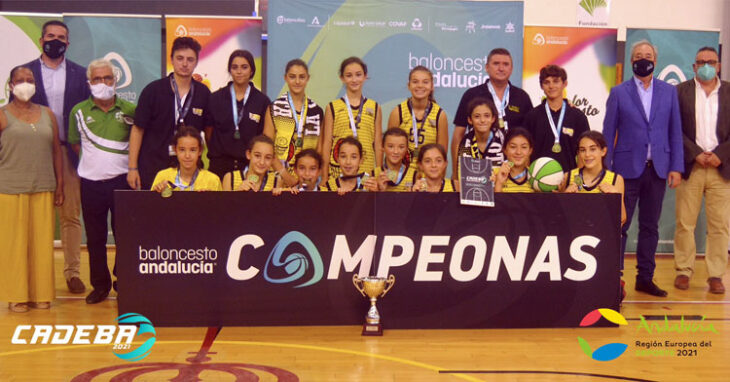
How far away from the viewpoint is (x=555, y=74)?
5.60 metres

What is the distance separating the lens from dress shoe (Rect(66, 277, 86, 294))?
19.7 ft

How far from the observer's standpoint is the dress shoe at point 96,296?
18.2 ft

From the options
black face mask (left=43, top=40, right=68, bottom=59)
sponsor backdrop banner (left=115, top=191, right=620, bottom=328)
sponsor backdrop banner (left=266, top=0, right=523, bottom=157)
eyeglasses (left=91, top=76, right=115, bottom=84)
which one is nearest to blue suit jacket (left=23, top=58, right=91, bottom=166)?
black face mask (left=43, top=40, right=68, bottom=59)

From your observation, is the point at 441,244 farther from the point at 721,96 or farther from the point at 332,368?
the point at 721,96

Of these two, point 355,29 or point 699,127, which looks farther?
point 355,29

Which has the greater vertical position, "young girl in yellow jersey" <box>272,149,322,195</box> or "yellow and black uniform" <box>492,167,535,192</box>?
"young girl in yellow jersey" <box>272,149,322,195</box>

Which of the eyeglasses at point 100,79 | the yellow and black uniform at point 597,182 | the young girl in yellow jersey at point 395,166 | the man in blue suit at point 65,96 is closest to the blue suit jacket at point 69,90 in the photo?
the man in blue suit at point 65,96

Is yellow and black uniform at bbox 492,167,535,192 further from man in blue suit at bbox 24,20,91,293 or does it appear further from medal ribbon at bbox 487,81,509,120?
man in blue suit at bbox 24,20,91,293

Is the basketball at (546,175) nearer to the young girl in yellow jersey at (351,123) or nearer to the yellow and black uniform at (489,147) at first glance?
the yellow and black uniform at (489,147)

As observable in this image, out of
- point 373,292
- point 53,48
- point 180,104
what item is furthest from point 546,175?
point 53,48

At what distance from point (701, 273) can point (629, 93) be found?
229cm

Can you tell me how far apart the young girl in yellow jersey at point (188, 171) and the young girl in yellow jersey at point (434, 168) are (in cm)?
140

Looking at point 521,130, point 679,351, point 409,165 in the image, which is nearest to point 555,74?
point 521,130

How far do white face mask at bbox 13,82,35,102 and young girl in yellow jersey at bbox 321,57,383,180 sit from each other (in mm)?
2098
